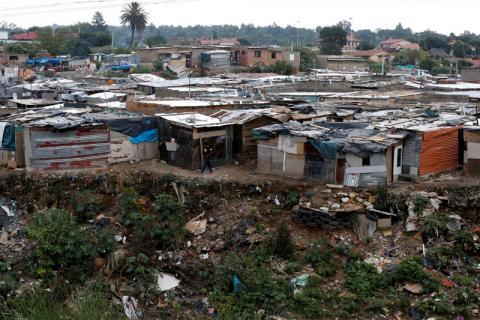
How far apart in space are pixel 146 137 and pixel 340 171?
5.54 m

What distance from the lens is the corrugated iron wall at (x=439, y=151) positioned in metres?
13.9

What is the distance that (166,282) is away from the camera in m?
11.5

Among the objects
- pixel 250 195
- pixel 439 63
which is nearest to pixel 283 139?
pixel 250 195

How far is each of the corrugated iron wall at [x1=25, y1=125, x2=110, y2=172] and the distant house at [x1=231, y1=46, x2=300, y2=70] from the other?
27.8m

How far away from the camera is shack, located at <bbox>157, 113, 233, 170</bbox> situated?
15297 millimetres

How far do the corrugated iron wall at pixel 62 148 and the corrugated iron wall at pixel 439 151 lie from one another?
7.79 meters

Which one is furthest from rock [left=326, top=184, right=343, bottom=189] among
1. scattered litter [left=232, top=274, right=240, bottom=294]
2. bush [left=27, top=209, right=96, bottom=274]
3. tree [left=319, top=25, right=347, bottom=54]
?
tree [left=319, top=25, right=347, bottom=54]

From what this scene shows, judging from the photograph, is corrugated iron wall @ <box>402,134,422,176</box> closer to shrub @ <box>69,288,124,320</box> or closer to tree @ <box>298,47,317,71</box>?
shrub @ <box>69,288,124,320</box>

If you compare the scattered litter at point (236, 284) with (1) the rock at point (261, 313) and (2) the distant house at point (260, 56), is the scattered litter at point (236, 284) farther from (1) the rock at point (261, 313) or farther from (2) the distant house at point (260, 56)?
(2) the distant house at point (260, 56)

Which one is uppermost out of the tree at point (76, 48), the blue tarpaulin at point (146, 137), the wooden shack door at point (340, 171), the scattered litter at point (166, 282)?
the tree at point (76, 48)

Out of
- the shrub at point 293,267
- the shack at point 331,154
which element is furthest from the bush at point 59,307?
the shack at point 331,154

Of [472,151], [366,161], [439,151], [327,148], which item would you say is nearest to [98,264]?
[327,148]

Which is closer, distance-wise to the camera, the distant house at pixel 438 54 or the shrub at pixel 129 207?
the shrub at pixel 129 207

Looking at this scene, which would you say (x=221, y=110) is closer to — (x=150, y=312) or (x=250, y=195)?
(x=250, y=195)
